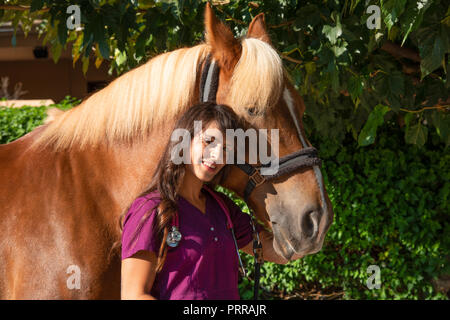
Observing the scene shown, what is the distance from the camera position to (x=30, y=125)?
5.11m

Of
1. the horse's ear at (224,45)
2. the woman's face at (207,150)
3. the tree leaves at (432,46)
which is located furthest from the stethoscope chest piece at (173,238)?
the tree leaves at (432,46)

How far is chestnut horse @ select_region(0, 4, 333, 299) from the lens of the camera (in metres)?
1.94

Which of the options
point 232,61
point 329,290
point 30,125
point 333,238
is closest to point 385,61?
point 232,61

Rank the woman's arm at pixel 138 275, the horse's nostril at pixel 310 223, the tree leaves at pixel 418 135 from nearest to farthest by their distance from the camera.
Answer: the woman's arm at pixel 138 275
the horse's nostril at pixel 310 223
the tree leaves at pixel 418 135

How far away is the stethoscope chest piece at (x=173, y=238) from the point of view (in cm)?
169

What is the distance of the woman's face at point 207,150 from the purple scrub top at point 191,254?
0.14 m

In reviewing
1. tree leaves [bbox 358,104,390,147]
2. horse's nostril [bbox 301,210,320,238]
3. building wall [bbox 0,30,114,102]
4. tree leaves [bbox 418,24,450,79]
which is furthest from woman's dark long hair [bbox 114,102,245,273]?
building wall [bbox 0,30,114,102]

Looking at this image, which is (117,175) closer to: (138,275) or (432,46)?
(138,275)

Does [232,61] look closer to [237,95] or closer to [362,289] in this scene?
[237,95]

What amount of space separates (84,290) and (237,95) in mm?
995

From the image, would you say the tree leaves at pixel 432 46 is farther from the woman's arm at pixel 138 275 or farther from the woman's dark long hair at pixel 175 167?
the woman's arm at pixel 138 275

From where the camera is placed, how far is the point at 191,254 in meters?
1.73

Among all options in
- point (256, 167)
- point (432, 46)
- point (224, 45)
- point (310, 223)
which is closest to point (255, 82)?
point (224, 45)

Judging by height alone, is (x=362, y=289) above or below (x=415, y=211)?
below
